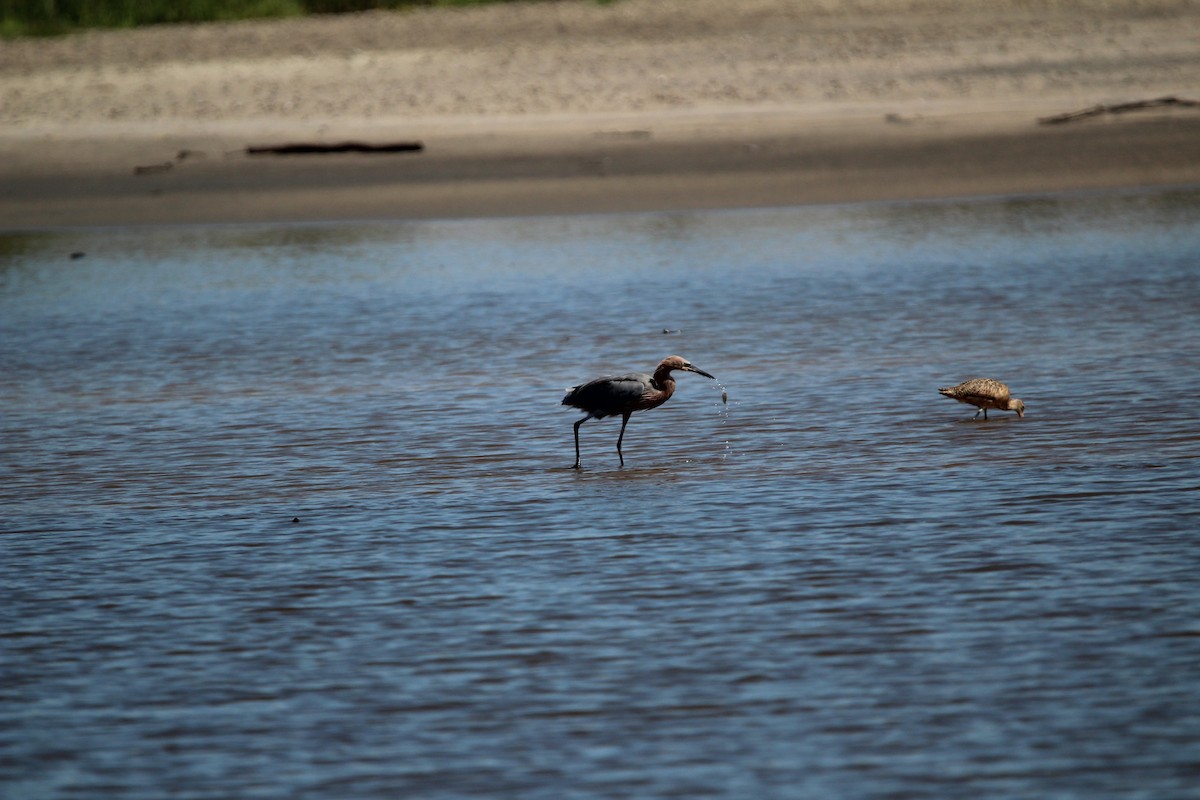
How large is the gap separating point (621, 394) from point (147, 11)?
20918 millimetres

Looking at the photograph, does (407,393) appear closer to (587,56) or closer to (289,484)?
(289,484)

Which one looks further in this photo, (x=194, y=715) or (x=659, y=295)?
(x=659, y=295)

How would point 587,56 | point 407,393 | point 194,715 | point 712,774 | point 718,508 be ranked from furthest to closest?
point 587,56 → point 407,393 → point 718,508 → point 194,715 → point 712,774

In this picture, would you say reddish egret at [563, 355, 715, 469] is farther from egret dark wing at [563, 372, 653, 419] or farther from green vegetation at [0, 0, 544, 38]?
green vegetation at [0, 0, 544, 38]

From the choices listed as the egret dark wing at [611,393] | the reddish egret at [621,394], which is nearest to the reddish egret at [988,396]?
the reddish egret at [621,394]

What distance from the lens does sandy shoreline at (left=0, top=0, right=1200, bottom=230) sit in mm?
18109

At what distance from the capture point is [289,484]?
8125mm

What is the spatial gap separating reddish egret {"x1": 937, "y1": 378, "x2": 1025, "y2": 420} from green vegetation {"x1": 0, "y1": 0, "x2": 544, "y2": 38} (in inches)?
776

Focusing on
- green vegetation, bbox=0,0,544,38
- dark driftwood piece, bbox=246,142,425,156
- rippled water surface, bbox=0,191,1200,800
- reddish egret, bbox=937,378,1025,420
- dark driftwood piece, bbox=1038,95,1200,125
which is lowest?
rippled water surface, bbox=0,191,1200,800

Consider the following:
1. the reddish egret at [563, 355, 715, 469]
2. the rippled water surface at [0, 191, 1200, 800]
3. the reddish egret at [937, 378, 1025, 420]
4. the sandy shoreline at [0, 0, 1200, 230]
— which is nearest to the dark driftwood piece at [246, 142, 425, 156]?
the sandy shoreline at [0, 0, 1200, 230]

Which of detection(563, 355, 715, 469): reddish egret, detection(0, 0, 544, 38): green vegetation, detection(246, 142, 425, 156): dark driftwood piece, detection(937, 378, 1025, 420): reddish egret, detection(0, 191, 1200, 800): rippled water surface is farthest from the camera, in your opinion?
detection(0, 0, 544, 38): green vegetation

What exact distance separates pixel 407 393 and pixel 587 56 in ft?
42.8

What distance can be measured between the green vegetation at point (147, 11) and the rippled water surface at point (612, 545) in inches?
559

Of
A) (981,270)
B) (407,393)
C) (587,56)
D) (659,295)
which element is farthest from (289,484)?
(587,56)
